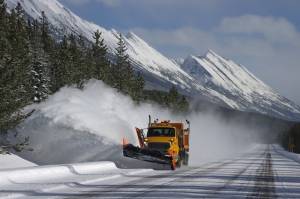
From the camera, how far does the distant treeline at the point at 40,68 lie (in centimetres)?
2873

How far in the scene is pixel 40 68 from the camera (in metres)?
58.7

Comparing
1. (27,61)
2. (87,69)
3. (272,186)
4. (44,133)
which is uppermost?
(87,69)

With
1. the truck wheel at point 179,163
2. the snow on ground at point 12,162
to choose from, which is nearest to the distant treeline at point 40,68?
the snow on ground at point 12,162

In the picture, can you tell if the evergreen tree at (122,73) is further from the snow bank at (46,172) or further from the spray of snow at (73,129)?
the snow bank at (46,172)

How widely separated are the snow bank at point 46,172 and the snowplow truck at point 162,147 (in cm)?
312

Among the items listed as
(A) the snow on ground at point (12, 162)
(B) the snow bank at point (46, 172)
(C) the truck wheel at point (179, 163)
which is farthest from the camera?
(A) the snow on ground at point (12, 162)

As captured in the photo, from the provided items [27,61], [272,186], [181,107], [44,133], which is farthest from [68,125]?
[181,107]

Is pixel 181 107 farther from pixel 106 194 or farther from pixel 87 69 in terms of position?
pixel 106 194

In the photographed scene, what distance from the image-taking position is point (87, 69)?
83812mm

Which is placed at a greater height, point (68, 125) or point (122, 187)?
point (68, 125)

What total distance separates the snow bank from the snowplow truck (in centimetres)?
312

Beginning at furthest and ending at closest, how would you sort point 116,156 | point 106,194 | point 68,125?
point 68,125
point 116,156
point 106,194

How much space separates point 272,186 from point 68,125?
2089 cm

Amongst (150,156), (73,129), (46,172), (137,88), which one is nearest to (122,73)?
(137,88)
